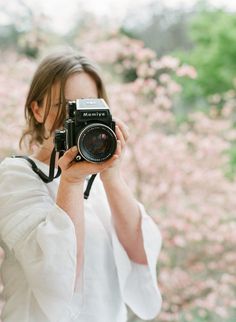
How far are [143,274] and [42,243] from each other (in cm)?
33

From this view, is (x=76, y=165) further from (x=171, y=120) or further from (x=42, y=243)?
(x=171, y=120)

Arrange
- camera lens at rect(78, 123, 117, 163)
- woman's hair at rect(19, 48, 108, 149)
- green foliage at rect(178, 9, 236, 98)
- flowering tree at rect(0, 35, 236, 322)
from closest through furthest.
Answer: camera lens at rect(78, 123, 117, 163), woman's hair at rect(19, 48, 108, 149), flowering tree at rect(0, 35, 236, 322), green foliage at rect(178, 9, 236, 98)

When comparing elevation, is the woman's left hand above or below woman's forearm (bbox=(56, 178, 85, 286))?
above

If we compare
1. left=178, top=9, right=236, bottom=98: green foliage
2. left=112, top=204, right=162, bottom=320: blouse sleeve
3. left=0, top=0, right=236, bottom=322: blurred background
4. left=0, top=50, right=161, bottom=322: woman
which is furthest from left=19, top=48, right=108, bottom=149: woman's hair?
left=178, top=9, right=236, bottom=98: green foliage

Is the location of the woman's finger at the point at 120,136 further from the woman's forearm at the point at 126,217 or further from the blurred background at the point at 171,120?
the blurred background at the point at 171,120

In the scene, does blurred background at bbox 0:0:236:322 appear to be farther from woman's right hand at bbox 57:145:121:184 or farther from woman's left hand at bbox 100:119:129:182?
woman's right hand at bbox 57:145:121:184

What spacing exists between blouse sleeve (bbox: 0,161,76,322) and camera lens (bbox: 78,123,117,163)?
4.5 inches

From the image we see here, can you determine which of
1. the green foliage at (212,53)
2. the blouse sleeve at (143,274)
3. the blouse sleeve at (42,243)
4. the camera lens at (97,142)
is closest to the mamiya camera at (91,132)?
the camera lens at (97,142)

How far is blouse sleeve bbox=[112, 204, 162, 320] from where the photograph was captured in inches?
46.0

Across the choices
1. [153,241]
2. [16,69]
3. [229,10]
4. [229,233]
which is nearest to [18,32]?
[16,69]

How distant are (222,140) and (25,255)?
1.81 m

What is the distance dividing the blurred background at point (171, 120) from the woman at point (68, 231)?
3.57ft

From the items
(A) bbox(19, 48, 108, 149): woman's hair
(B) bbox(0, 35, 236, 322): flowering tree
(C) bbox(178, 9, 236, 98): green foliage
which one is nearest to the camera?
(A) bbox(19, 48, 108, 149): woman's hair

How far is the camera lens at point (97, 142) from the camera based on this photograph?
94 centimetres
